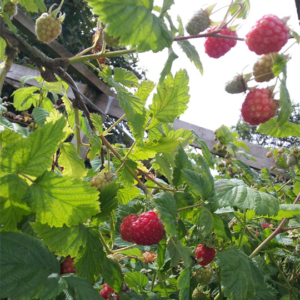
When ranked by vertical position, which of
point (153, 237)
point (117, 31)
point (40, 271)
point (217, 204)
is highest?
point (117, 31)

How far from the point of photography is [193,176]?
1.99ft

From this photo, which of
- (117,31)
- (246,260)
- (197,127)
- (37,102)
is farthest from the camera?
(197,127)

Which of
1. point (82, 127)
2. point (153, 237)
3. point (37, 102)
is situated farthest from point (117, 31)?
point (37, 102)

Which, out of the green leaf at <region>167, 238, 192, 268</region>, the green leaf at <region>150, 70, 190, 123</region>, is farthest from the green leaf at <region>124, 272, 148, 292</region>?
the green leaf at <region>150, 70, 190, 123</region>

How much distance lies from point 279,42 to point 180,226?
0.37 m

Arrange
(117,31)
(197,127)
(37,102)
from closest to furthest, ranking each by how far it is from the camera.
→ (117,31) < (37,102) < (197,127)

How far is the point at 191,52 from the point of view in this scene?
→ 0.50m

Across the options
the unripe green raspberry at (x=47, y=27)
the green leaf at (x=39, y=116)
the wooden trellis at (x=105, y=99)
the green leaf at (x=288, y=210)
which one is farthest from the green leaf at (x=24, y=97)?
the wooden trellis at (x=105, y=99)

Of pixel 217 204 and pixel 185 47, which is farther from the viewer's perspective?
pixel 217 204

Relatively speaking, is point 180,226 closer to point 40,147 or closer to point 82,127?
point 40,147

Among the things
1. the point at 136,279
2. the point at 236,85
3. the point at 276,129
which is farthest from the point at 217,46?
the point at 136,279

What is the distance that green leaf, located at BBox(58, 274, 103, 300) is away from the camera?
1.66 feet

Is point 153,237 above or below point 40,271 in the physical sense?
above

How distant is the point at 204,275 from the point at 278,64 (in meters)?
0.56
